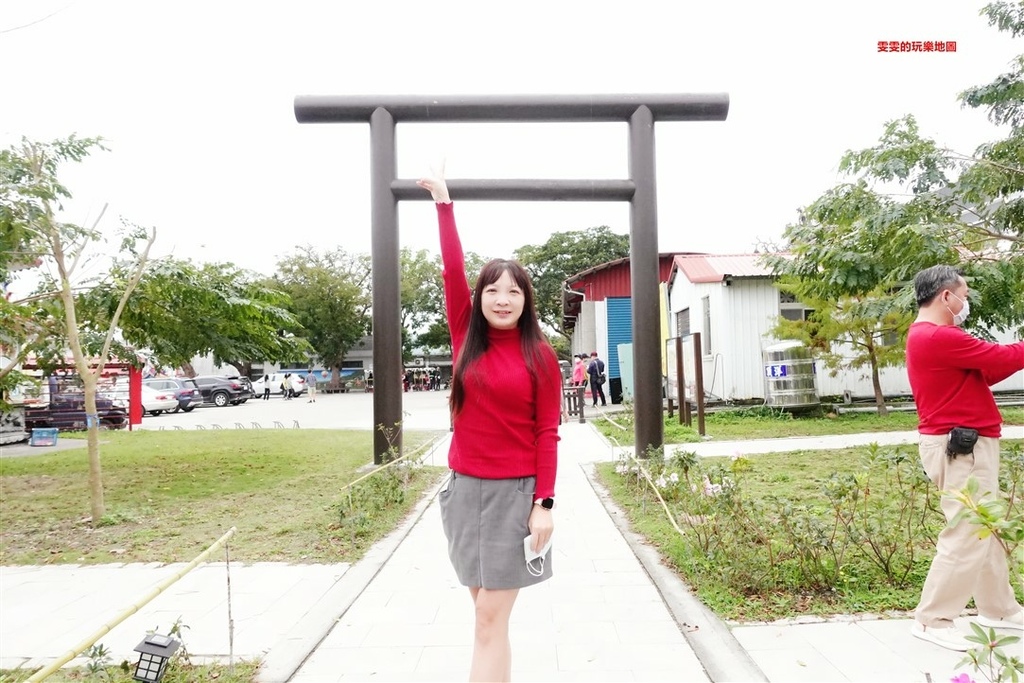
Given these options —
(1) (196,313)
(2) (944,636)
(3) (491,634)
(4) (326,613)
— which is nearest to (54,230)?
(1) (196,313)

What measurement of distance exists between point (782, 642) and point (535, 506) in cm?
183

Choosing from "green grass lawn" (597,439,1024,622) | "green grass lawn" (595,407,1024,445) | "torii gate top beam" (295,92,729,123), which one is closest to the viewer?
"green grass lawn" (597,439,1024,622)

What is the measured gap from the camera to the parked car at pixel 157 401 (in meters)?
26.0

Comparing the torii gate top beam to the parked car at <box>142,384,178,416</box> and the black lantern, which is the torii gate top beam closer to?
the black lantern

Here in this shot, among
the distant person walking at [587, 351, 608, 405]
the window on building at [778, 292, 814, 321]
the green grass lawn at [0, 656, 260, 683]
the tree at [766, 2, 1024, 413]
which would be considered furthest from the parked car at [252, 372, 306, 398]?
the green grass lawn at [0, 656, 260, 683]

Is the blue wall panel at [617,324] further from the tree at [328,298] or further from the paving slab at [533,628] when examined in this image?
the tree at [328,298]

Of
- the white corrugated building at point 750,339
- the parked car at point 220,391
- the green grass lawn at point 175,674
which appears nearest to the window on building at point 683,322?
the white corrugated building at point 750,339

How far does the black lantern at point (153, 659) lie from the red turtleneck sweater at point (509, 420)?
1655 millimetres

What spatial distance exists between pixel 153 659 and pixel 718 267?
15575 mm

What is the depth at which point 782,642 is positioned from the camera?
336 centimetres

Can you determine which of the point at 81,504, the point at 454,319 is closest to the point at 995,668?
the point at 454,319

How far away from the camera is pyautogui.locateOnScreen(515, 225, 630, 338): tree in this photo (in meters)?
32.4

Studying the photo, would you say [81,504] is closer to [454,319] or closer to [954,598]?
[454,319]

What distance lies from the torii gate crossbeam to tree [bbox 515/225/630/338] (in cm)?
2334
